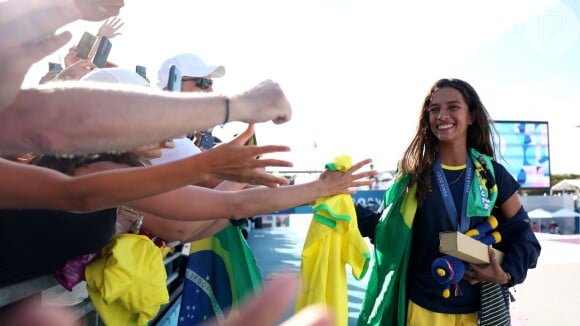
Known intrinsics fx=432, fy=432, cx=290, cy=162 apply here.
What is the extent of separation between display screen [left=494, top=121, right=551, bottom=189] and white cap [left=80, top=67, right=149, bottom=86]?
1866 centimetres

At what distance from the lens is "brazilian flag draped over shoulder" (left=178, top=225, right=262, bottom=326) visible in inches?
84.1

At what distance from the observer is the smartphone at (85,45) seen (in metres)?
2.38

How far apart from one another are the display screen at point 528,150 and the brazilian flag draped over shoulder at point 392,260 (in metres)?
17.6

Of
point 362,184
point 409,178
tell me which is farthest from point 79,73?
point 409,178

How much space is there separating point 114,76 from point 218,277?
1095 mm

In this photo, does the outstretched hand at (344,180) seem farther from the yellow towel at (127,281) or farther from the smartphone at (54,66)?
the smartphone at (54,66)

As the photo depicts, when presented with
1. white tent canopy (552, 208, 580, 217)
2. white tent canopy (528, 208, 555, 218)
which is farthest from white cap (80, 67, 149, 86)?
white tent canopy (552, 208, 580, 217)

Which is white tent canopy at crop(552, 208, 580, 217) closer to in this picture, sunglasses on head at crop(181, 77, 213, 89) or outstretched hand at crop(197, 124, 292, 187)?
sunglasses on head at crop(181, 77, 213, 89)

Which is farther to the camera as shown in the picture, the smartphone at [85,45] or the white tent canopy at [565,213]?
the white tent canopy at [565,213]

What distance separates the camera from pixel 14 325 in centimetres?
41

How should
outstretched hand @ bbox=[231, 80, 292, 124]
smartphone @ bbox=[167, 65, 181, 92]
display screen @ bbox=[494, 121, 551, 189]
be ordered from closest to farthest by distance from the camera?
outstretched hand @ bbox=[231, 80, 292, 124] < smartphone @ bbox=[167, 65, 181, 92] < display screen @ bbox=[494, 121, 551, 189]

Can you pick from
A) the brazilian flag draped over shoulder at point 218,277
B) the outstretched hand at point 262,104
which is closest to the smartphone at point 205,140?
the brazilian flag draped over shoulder at point 218,277

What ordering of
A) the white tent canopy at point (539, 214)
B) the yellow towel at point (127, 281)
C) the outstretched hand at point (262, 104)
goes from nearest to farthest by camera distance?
the outstretched hand at point (262, 104) → the yellow towel at point (127, 281) → the white tent canopy at point (539, 214)

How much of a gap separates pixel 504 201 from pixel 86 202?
2019 millimetres
